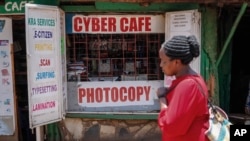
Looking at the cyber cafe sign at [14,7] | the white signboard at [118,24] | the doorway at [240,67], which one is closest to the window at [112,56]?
the white signboard at [118,24]

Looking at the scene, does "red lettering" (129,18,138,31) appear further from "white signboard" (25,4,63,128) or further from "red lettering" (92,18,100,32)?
"white signboard" (25,4,63,128)

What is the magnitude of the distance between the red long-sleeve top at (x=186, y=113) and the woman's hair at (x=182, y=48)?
13 centimetres

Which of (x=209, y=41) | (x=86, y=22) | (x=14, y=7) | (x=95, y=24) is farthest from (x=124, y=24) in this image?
(x=14, y=7)

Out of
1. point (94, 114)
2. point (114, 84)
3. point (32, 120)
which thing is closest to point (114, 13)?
point (114, 84)

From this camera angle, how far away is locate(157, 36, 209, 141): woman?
91.4 inches

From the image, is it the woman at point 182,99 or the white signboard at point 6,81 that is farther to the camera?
the white signboard at point 6,81

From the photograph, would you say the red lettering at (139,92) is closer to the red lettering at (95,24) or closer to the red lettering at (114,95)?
the red lettering at (114,95)

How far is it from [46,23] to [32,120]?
124 centimetres

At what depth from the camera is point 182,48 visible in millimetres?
2424

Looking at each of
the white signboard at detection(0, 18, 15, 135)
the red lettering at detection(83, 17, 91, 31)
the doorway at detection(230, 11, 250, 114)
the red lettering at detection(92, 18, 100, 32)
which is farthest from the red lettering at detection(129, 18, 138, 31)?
the doorway at detection(230, 11, 250, 114)

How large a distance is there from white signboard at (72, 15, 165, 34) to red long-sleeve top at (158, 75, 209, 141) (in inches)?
127

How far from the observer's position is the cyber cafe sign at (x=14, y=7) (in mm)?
5383

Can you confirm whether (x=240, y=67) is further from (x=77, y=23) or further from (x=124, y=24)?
(x=77, y=23)

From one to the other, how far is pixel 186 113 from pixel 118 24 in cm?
346
